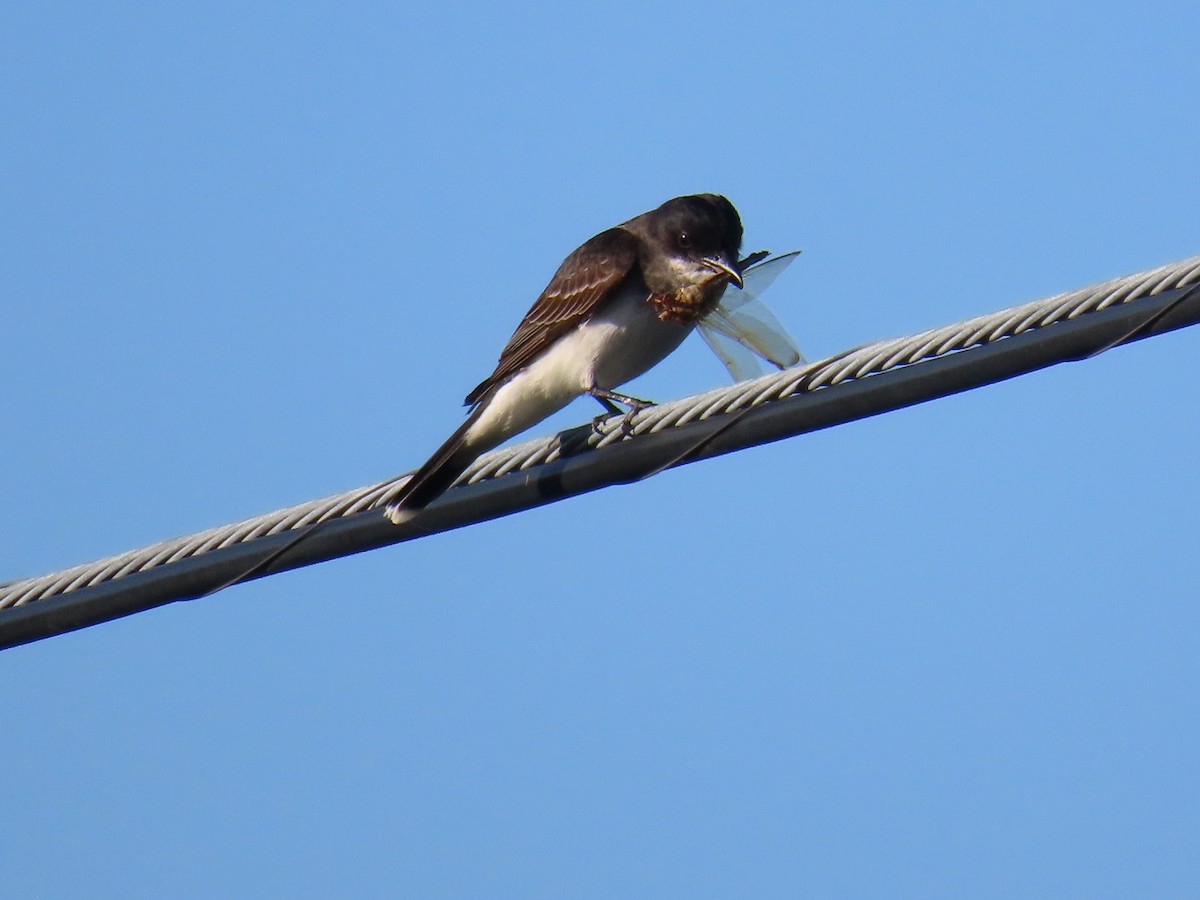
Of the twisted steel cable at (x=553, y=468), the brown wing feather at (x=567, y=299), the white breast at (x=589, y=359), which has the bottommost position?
the twisted steel cable at (x=553, y=468)

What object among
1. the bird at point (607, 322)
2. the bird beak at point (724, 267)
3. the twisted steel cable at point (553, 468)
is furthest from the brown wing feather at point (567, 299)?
the twisted steel cable at point (553, 468)

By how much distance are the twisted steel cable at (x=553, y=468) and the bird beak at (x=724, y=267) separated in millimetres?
1948

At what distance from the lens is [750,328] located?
7039 millimetres

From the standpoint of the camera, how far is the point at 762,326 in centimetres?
699

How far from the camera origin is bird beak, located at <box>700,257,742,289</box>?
7.23 meters

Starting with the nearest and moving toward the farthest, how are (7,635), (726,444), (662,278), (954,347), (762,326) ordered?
1. (954,347)
2. (726,444)
3. (7,635)
4. (762,326)
5. (662,278)

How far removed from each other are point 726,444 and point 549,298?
2953 mm

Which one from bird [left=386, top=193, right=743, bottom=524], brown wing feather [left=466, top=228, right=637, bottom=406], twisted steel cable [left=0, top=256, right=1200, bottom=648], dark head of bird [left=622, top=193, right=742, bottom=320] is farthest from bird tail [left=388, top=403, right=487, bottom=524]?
dark head of bird [left=622, top=193, right=742, bottom=320]

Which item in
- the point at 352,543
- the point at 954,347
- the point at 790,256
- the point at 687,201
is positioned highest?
the point at 687,201

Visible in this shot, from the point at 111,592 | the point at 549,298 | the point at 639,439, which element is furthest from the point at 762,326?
the point at 111,592

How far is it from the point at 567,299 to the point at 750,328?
3.28 feet

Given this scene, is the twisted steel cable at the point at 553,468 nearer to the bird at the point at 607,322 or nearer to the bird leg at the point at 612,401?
the bird leg at the point at 612,401

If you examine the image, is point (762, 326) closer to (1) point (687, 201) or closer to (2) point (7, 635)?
(1) point (687, 201)

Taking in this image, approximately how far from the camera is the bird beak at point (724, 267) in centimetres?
723
